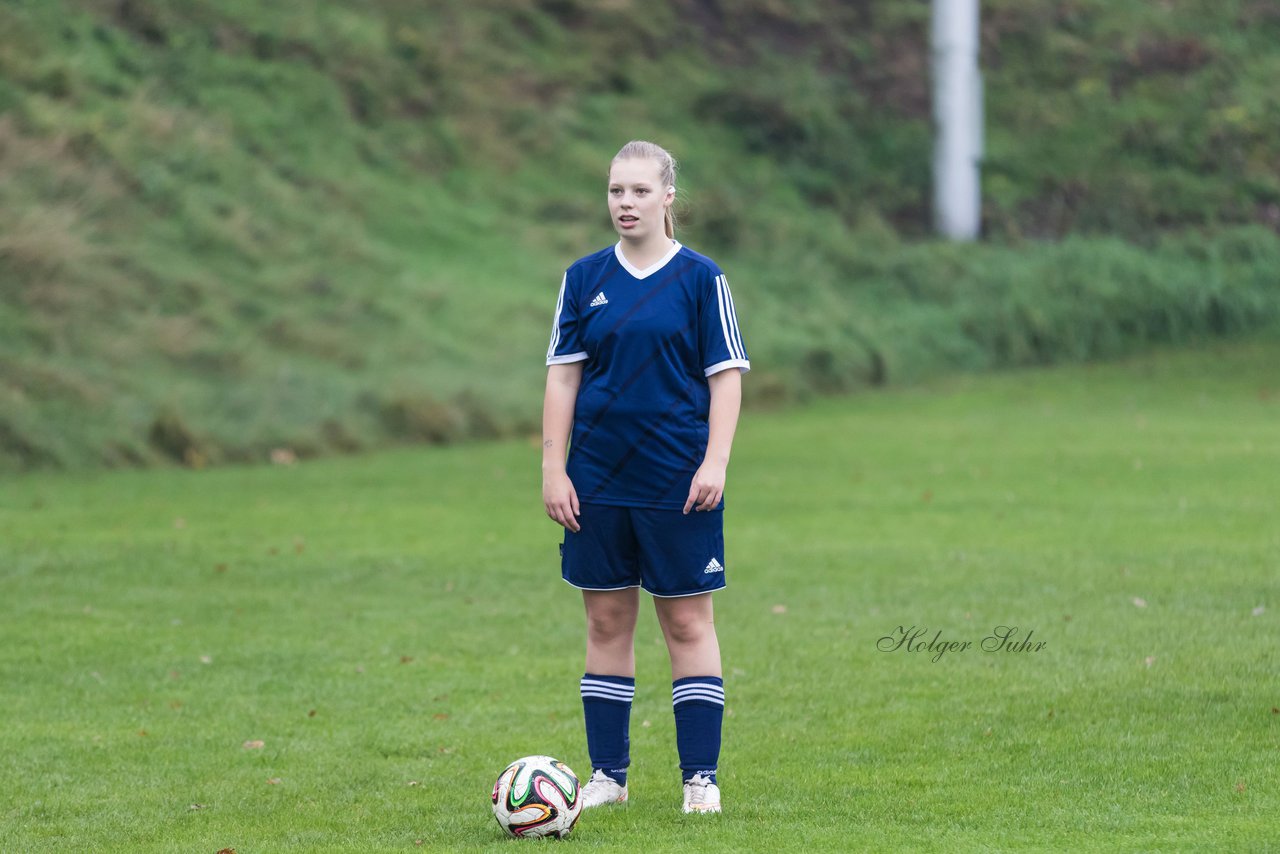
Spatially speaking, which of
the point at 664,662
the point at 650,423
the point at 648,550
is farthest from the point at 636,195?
the point at 664,662

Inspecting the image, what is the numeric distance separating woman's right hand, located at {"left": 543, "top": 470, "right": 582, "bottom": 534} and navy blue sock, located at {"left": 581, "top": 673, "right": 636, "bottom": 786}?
582 millimetres

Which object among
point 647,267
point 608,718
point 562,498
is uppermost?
point 647,267

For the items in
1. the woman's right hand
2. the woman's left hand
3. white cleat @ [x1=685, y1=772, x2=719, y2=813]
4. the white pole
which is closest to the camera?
the woman's left hand

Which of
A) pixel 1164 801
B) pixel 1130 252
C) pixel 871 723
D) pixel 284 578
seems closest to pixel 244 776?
pixel 871 723

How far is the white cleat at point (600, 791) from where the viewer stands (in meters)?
5.54

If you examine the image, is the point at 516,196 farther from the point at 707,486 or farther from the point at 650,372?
the point at 707,486

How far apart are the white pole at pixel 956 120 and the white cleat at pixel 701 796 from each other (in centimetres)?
2451

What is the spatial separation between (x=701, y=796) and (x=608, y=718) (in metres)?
0.39

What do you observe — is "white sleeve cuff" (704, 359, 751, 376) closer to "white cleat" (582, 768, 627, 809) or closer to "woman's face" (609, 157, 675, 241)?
"woman's face" (609, 157, 675, 241)

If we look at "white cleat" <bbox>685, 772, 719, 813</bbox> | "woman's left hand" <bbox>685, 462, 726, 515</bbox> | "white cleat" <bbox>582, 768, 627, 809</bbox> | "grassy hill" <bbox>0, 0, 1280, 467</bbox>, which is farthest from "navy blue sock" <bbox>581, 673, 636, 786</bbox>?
"grassy hill" <bbox>0, 0, 1280, 467</bbox>

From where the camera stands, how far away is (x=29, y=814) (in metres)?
5.76

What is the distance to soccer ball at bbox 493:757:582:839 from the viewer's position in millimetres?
5148

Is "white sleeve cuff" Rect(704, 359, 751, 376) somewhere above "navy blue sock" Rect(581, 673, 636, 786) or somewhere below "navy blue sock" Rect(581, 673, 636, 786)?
above

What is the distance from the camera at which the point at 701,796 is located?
5391mm
